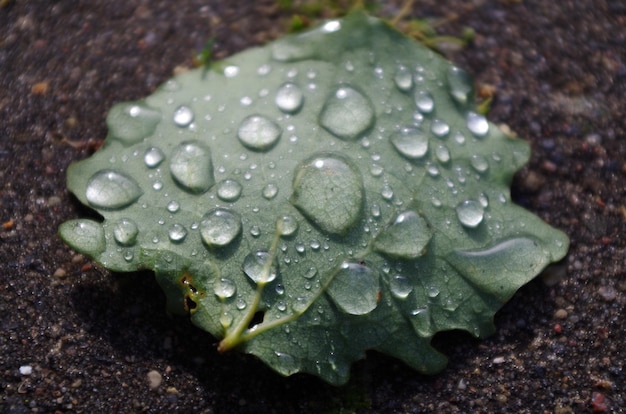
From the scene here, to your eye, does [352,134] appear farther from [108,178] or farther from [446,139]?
[108,178]

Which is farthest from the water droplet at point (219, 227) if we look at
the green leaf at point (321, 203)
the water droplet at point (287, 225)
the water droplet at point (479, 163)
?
the water droplet at point (479, 163)

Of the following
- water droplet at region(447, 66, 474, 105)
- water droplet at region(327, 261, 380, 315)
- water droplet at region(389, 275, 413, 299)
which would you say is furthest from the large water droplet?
water droplet at region(447, 66, 474, 105)

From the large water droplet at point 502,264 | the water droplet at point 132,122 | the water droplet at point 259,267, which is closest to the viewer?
the water droplet at point 259,267

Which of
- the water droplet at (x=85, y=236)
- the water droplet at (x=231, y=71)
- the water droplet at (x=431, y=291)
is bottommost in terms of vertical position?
the water droplet at (x=431, y=291)

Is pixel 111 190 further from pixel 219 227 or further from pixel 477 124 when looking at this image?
pixel 477 124

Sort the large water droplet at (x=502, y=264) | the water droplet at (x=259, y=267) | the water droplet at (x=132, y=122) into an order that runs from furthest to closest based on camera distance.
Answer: the water droplet at (x=132, y=122) → the large water droplet at (x=502, y=264) → the water droplet at (x=259, y=267)

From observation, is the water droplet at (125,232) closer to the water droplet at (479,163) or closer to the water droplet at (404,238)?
the water droplet at (404,238)

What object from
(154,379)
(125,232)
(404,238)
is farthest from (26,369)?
(404,238)
